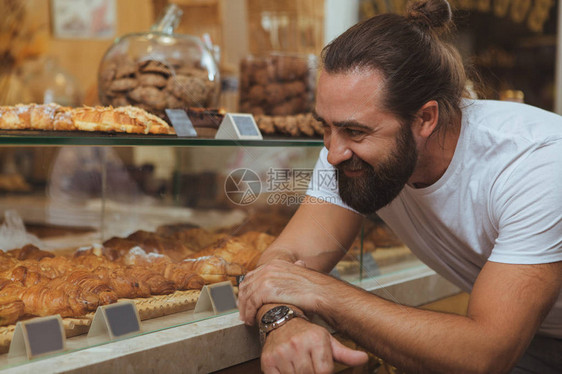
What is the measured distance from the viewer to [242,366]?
1.21m

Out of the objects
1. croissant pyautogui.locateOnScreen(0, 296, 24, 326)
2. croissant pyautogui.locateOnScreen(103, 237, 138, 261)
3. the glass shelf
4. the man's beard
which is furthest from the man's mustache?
croissant pyautogui.locateOnScreen(0, 296, 24, 326)

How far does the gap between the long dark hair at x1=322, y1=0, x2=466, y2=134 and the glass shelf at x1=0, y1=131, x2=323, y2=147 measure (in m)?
0.23

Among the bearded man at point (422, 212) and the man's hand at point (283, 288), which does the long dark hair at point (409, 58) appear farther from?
the man's hand at point (283, 288)

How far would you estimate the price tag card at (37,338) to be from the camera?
0.95 meters

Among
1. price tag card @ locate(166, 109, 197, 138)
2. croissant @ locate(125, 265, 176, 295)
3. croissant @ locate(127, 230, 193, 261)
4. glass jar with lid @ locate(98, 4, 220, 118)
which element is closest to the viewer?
croissant @ locate(125, 265, 176, 295)

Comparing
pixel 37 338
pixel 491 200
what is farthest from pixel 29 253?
pixel 491 200

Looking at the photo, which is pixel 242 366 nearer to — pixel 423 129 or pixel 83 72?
pixel 423 129

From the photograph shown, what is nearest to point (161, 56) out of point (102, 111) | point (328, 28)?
point (102, 111)

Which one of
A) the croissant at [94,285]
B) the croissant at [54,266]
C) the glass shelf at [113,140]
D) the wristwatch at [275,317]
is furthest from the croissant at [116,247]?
the wristwatch at [275,317]

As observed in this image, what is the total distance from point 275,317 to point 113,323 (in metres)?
0.29

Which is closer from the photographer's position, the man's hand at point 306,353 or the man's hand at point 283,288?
the man's hand at point 306,353

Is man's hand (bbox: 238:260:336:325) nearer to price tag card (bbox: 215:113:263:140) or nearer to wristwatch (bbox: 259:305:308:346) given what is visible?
wristwatch (bbox: 259:305:308:346)

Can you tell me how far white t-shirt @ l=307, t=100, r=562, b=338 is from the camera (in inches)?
43.2

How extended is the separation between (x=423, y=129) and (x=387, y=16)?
10.5 inches
